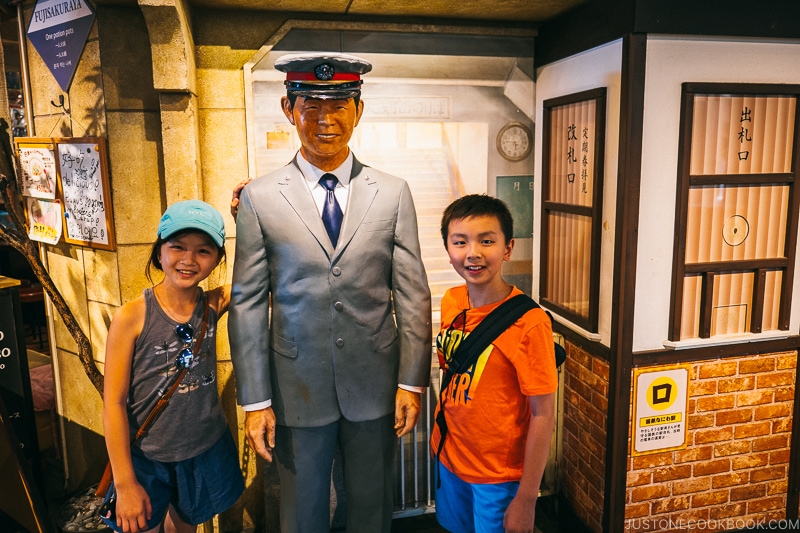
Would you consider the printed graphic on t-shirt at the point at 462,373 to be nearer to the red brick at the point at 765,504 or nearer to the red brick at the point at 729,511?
the red brick at the point at 729,511

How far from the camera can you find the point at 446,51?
327 cm

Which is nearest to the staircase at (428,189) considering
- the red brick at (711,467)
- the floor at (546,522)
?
the floor at (546,522)

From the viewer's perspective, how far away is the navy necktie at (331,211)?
7.18ft

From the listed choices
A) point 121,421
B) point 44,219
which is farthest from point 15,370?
point 121,421

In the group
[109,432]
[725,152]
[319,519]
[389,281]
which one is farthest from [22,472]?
[725,152]

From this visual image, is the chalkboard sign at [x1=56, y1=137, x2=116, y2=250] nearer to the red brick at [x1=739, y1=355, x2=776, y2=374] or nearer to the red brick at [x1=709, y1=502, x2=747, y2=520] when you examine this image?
the red brick at [x1=739, y1=355, x2=776, y2=374]

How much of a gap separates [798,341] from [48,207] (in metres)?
4.55

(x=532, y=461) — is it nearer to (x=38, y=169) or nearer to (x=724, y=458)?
(x=724, y=458)

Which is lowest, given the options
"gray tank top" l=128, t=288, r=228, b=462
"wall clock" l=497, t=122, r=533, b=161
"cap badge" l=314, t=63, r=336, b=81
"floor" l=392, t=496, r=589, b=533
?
"floor" l=392, t=496, r=589, b=533

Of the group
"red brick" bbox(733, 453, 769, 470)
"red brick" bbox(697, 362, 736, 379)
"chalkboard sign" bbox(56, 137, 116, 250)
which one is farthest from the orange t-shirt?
"chalkboard sign" bbox(56, 137, 116, 250)

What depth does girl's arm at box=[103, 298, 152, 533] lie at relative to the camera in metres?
2.04

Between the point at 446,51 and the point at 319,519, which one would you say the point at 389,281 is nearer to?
the point at 319,519

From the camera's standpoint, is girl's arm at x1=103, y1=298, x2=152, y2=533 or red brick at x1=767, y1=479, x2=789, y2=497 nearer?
girl's arm at x1=103, y1=298, x2=152, y2=533

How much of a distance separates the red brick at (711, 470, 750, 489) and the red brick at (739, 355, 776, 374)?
595 millimetres
